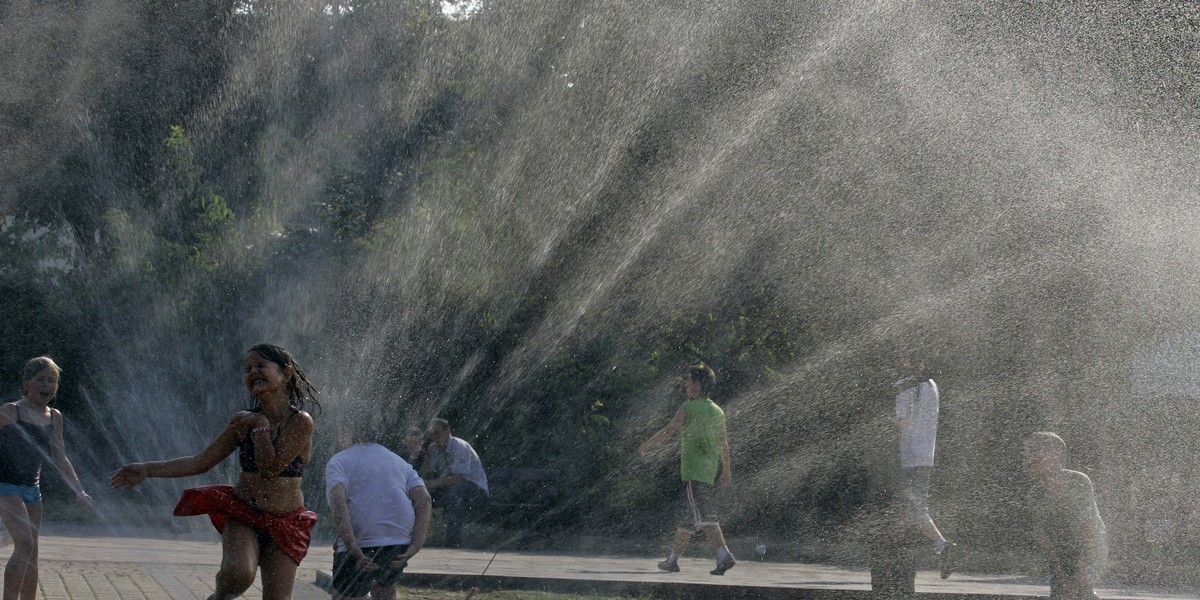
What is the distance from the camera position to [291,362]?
5.31 metres

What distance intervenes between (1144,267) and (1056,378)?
3062mm

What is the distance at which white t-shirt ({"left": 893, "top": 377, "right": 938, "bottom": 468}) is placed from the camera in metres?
9.34

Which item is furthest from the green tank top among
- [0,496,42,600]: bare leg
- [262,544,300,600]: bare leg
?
[262,544,300,600]: bare leg

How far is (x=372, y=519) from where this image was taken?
21.7ft

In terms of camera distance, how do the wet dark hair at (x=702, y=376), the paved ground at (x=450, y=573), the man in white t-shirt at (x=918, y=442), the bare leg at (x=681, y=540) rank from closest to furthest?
1. the paved ground at (x=450, y=573)
2. the man in white t-shirt at (x=918, y=442)
3. the wet dark hair at (x=702, y=376)
4. the bare leg at (x=681, y=540)

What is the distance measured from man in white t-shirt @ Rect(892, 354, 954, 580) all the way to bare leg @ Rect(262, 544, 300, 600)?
5.41 meters

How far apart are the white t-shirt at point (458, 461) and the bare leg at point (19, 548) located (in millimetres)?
3621

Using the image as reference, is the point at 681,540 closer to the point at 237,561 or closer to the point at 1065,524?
the point at 1065,524

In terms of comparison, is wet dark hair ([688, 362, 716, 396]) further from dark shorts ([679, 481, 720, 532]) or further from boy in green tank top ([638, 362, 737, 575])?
dark shorts ([679, 481, 720, 532])

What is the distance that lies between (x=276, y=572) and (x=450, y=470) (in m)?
5.41

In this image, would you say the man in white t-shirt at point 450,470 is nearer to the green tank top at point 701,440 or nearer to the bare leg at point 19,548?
the green tank top at point 701,440

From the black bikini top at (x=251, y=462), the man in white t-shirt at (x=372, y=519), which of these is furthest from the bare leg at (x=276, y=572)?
the man in white t-shirt at (x=372, y=519)

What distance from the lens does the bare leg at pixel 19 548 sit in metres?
6.79

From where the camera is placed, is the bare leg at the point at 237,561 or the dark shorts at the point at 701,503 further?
the dark shorts at the point at 701,503
